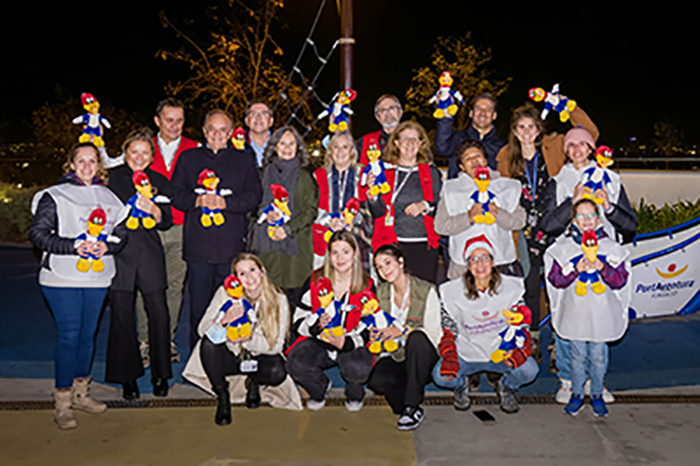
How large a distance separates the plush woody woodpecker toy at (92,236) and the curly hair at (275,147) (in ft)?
4.66

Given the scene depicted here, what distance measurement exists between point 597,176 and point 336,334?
2.18 m

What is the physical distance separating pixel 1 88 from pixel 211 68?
50.2 metres

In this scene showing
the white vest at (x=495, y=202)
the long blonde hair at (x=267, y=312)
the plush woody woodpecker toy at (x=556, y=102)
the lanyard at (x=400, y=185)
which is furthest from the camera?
the plush woody woodpecker toy at (x=556, y=102)

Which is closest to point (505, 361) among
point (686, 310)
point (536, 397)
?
point (536, 397)

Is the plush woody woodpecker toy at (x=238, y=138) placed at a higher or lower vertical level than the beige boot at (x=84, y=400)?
higher

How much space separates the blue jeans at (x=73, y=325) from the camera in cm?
410

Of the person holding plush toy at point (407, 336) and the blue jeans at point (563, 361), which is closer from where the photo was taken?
the person holding plush toy at point (407, 336)

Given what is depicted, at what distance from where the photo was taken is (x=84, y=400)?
425 cm

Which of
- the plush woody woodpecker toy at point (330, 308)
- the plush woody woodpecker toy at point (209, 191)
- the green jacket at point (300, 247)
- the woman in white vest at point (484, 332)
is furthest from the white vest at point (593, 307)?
the plush woody woodpecker toy at point (209, 191)

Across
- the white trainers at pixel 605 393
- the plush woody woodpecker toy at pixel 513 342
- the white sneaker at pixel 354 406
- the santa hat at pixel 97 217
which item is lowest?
the white sneaker at pixel 354 406

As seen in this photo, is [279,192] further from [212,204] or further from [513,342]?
[513,342]

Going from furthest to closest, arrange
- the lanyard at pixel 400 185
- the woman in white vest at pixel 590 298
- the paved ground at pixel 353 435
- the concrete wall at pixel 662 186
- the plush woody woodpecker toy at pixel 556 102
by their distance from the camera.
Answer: the concrete wall at pixel 662 186
the plush woody woodpecker toy at pixel 556 102
the lanyard at pixel 400 185
the woman in white vest at pixel 590 298
the paved ground at pixel 353 435

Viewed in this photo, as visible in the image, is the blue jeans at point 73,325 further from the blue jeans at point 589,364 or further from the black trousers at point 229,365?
the blue jeans at point 589,364

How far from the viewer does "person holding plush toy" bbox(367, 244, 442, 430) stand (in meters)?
4.09
